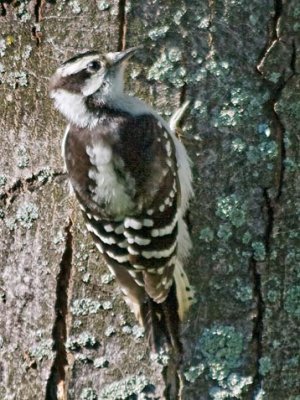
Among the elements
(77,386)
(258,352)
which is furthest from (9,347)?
(258,352)

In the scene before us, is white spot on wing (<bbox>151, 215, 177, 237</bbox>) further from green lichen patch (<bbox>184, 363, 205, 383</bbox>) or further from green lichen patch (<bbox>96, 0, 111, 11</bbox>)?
green lichen patch (<bbox>96, 0, 111, 11</bbox>)

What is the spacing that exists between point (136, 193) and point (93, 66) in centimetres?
62

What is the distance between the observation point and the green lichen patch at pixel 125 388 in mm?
3699

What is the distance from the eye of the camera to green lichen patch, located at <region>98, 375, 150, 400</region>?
3699mm

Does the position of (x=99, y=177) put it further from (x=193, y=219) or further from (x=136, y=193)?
(x=193, y=219)

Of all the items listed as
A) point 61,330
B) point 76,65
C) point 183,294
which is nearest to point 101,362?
point 61,330

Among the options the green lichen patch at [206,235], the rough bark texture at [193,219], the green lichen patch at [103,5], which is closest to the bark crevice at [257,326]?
the rough bark texture at [193,219]

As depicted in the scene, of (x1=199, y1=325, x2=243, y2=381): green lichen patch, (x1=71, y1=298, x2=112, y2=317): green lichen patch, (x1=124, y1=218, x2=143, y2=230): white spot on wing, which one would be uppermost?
(x1=124, y1=218, x2=143, y2=230): white spot on wing

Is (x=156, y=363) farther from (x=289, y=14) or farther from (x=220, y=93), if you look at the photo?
(x=289, y=14)

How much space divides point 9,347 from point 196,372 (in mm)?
850

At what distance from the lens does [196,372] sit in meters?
3.70

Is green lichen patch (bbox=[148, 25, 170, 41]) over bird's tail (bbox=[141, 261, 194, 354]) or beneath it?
over

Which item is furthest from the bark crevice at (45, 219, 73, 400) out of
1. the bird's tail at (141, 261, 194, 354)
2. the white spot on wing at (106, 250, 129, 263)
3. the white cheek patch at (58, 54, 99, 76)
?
the white cheek patch at (58, 54, 99, 76)

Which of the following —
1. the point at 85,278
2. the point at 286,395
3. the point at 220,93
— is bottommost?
the point at 286,395
